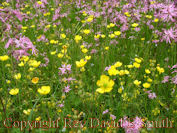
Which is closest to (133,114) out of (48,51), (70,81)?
(70,81)

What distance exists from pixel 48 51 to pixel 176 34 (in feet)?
5.21

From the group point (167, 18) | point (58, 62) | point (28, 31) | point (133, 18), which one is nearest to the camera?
point (167, 18)

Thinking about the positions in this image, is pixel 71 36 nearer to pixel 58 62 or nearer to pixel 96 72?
pixel 58 62

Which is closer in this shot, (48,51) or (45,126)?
(45,126)

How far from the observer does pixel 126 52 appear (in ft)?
8.02

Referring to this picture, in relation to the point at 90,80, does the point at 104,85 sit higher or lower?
lower

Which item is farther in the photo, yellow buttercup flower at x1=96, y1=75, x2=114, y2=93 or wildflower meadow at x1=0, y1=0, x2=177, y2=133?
wildflower meadow at x1=0, y1=0, x2=177, y2=133

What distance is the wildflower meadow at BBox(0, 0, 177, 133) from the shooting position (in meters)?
1.35

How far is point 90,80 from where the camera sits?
2.02 m

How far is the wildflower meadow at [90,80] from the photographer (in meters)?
1.35

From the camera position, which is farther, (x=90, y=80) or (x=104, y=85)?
(x=90, y=80)

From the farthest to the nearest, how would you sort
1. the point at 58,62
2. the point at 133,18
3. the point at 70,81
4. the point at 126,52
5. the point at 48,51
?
the point at 133,18
the point at 48,51
the point at 126,52
the point at 58,62
the point at 70,81

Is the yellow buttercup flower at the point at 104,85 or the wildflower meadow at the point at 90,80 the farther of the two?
the wildflower meadow at the point at 90,80

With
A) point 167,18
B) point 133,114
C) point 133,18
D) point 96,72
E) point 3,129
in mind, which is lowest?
point 3,129
